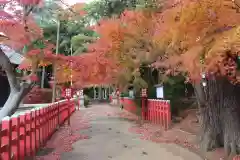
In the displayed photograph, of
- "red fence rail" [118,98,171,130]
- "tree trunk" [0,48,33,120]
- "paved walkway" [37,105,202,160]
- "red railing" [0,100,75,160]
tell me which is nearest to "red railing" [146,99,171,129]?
"red fence rail" [118,98,171,130]

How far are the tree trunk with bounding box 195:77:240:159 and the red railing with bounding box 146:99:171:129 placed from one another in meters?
4.04

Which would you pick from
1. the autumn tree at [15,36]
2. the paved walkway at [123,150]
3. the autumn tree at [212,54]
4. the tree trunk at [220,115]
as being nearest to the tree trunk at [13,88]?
the autumn tree at [15,36]

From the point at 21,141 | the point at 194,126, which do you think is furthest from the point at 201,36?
the point at 194,126

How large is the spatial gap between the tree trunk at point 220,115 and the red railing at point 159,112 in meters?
4.04

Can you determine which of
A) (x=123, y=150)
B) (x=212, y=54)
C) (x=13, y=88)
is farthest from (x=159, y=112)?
(x=212, y=54)

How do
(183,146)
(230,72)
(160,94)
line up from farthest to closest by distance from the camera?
(160,94), (183,146), (230,72)

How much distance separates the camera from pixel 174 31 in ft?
23.0

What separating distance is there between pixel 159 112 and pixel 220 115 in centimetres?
656

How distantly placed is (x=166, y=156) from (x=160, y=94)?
6.50 meters

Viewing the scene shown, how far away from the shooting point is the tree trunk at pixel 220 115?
27.6 ft

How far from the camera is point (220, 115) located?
30.6ft

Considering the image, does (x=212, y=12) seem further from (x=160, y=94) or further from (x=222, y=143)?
(x=160, y=94)

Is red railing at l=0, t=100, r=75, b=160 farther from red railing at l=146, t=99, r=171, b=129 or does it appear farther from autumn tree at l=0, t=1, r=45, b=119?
red railing at l=146, t=99, r=171, b=129

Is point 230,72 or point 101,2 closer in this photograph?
point 230,72
